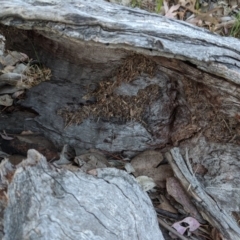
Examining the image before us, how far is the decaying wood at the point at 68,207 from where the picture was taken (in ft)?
4.18

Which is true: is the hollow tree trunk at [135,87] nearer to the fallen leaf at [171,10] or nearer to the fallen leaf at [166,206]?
the fallen leaf at [166,206]

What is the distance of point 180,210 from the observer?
5.90 feet

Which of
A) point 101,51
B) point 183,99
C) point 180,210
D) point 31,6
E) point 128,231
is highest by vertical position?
point 31,6

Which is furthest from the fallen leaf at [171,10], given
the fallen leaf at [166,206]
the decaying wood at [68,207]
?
the decaying wood at [68,207]

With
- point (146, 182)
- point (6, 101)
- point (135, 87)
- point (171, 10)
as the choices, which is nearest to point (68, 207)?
point (146, 182)

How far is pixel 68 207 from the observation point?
4.36 feet

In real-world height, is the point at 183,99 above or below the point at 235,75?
below

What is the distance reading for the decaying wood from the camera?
4.18ft

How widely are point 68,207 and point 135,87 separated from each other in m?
0.68

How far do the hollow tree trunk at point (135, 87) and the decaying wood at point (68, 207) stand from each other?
0.41 meters

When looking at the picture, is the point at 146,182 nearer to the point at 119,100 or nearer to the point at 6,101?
the point at 119,100

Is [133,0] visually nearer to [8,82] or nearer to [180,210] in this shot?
[8,82]

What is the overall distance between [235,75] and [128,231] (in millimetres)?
645

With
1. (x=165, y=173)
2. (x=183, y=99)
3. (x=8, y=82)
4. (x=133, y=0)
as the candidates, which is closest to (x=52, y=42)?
(x=8, y=82)
